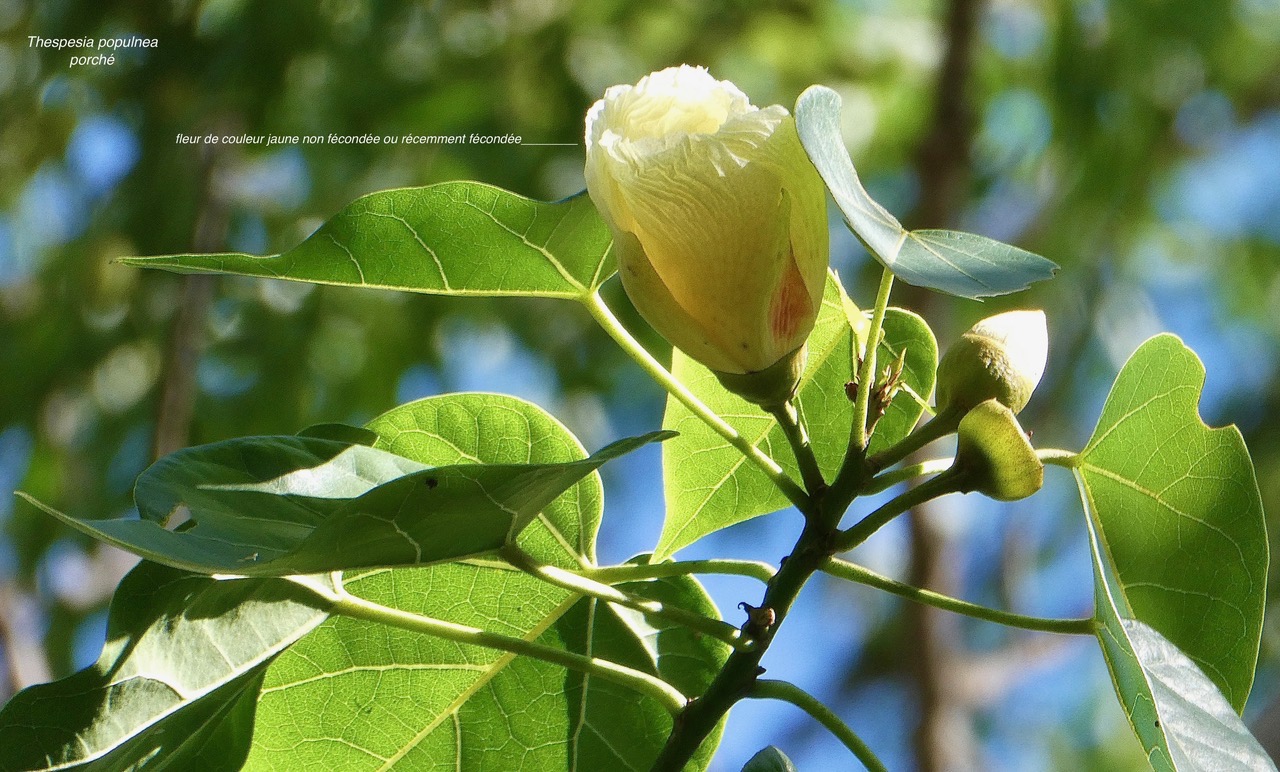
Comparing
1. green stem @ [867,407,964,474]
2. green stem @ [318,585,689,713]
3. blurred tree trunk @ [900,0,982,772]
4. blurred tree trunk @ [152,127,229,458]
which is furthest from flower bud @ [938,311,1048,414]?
blurred tree trunk @ [900,0,982,772]

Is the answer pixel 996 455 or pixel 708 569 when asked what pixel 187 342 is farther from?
pixel 996 455

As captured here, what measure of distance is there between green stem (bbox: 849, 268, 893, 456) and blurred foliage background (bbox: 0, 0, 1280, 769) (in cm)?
143

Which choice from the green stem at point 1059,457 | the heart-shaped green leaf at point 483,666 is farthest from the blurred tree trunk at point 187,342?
the green stem at point 1059,457

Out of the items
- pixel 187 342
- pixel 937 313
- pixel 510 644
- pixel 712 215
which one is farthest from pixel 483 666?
pixel 937 313

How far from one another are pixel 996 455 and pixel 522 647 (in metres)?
0.29

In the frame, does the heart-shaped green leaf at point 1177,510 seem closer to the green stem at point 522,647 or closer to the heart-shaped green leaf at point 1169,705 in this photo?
the heart-shaped green leaf at point 1169,705

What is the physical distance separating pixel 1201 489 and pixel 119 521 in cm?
67

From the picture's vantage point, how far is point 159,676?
76 cm

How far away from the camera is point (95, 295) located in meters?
2.85

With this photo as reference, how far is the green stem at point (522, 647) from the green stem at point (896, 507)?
0.15 metres

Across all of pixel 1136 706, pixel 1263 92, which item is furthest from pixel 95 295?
pixel 1263 92

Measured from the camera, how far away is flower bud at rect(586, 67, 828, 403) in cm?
67

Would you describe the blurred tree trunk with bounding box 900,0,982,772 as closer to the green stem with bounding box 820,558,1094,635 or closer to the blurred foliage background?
the blurred foliage background

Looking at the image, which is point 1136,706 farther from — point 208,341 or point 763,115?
point 208,341
